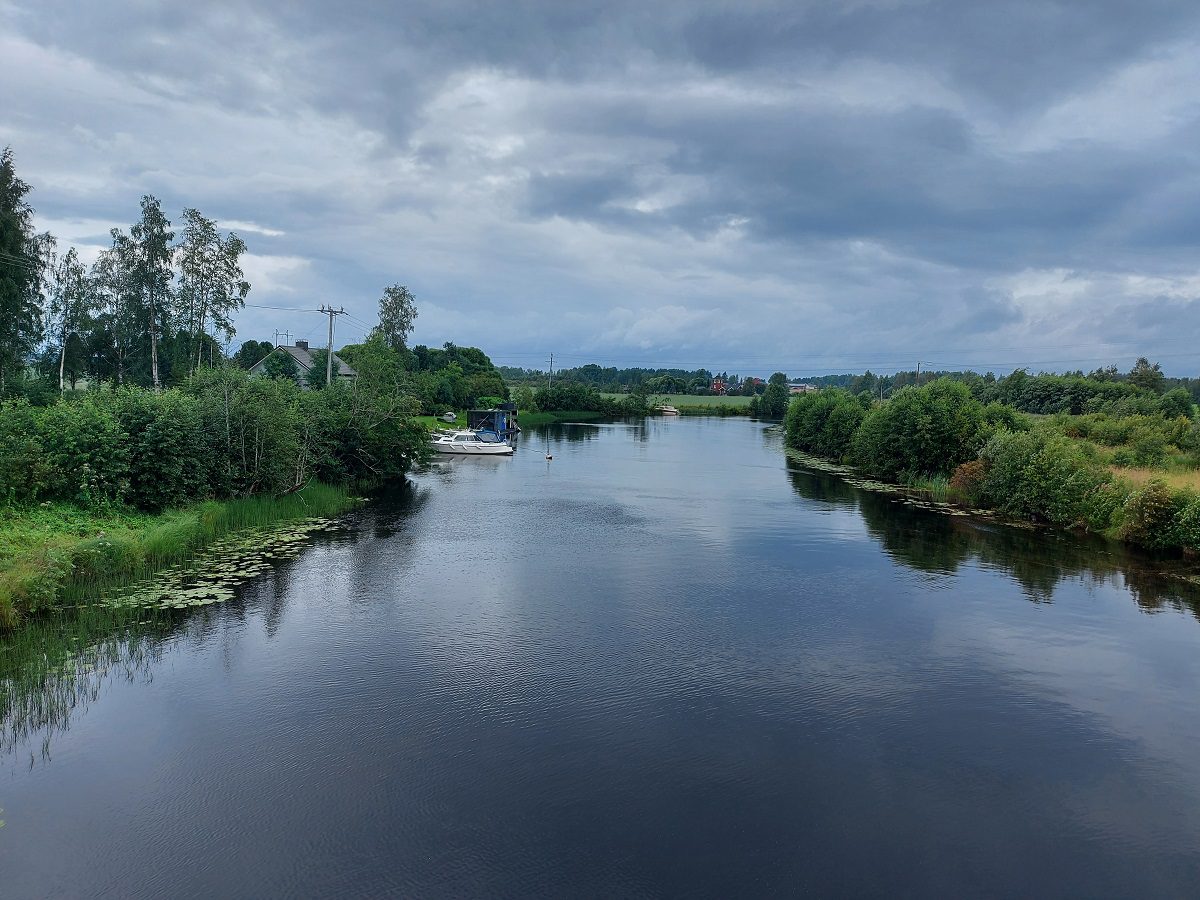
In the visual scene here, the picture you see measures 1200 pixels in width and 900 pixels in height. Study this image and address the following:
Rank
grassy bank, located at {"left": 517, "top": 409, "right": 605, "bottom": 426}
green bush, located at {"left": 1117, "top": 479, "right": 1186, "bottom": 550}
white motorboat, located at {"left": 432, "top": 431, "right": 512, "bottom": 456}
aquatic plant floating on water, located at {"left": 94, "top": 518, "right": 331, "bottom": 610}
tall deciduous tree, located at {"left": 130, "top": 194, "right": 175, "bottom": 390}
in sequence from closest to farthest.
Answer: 1. aquatic plant floating on water, located at {"left": 94, "top": 518, "right": 331, "bottom": 610}
2. green bush, located at {"left": 1117, "top": 479, "right": 1186, "bottom": 550}
3. tall deciduous tree, located at {"left": 130, "top": 194, "right": 175, "bottom": 390}
4. white motorboat, located at {"left": 432, "top": 431, "right": 512, "bottom": 456}
5. grassy bank, located at {"left": 517, "top": 409, "right": 605, "bottom": 426}

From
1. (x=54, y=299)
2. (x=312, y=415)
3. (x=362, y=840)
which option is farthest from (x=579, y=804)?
(x=54, y=299)

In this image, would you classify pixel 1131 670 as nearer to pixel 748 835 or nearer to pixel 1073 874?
pixel 1073 874

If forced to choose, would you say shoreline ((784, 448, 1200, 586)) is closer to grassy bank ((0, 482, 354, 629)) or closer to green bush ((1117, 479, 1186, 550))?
green bush ((1117, 479, 1186, 550))

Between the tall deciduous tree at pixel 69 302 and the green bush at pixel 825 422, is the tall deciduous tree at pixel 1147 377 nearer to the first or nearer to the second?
the green bush at pixel 825 422

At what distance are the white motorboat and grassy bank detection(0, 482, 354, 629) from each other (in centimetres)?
2661

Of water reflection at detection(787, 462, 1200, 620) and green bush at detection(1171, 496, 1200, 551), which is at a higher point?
green bush at detection(1171, 496, 1200, 551)

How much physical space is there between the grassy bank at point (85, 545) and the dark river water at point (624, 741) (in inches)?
96.9

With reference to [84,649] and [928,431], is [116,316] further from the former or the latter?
[928,431]

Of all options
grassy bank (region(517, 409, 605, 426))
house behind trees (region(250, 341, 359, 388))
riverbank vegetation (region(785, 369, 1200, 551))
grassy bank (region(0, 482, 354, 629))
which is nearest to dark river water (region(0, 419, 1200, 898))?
grassy bank (region(0, 482, 354, 629))

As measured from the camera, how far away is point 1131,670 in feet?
47.3

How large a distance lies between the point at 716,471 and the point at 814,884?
38.1 metres

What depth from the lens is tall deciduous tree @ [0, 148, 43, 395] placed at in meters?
30.5

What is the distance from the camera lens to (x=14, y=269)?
3119 cm

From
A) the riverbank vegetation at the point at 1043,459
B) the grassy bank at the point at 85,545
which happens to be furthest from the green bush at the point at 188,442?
the riverbank vegetation at the point at 1043,459
